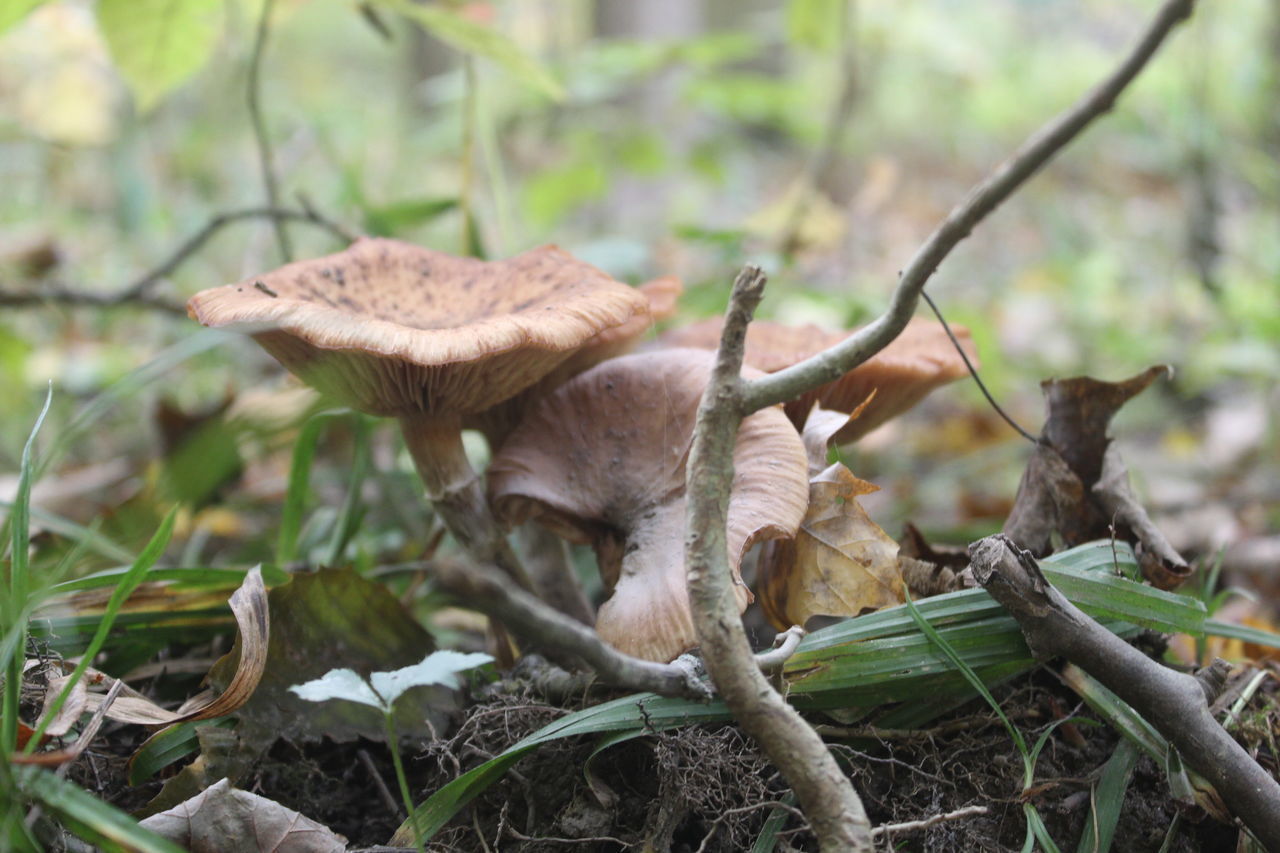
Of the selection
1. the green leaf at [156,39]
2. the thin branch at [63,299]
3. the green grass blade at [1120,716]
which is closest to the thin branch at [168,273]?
the thin branch at [63,299]

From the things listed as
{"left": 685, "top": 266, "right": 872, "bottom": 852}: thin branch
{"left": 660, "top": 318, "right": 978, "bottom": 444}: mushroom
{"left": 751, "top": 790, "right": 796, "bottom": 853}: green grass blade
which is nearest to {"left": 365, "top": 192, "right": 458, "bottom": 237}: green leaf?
{"left": 660, "top": 318, "right": 978, "bottom": 444}: mushroom

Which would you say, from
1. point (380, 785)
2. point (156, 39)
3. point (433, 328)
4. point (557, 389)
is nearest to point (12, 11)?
point (156, 39)

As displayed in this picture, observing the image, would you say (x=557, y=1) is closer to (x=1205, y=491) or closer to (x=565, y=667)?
(x=1205, y=491)

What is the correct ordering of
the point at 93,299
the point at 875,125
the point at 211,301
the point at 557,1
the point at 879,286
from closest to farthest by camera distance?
1. the point at 211,301
2. the point at 93,299
3. the point at 879,286
4. the point at 557,1
5. the point at 875,125

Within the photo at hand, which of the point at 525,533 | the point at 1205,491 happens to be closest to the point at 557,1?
the point at 1205,491

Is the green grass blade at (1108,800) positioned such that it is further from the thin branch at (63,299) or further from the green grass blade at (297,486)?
the thin branch at (63,299)

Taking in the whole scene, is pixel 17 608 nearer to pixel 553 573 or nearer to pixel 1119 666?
pixel 553 573
